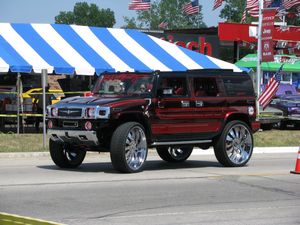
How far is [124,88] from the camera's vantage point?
13062 mm

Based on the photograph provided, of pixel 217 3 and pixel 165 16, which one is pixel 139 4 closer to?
pixel 217 3

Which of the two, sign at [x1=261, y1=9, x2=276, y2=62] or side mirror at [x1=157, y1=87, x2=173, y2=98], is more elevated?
sign at [x1=261, y1=9, x2=276, y2=62]

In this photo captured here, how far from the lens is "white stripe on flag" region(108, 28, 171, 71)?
24948mm

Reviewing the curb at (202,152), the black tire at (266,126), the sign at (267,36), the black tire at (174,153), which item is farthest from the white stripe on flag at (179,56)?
the black tire at (174,153)

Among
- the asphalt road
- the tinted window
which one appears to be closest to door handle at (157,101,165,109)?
the asphalt road

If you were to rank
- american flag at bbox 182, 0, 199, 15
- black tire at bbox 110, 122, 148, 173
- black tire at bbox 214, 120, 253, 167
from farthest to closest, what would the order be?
american flag at bbox 182, 0, 199, 15 → black tire at bbox 214, 120, 253, 167 → black tire at bbox 110, 122, 148, 173

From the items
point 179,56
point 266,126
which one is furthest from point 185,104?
point 179,56

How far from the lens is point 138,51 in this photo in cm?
2586

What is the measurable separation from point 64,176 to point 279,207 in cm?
460

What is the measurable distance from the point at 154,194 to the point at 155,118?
119 inches

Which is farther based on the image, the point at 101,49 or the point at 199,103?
the point at 101,49

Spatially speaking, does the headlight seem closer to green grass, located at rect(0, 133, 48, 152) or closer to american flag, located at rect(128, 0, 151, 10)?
green grass, located at rect(0, 133, 48, 152)

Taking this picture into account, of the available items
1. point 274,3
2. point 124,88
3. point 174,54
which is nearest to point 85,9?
point 274,3

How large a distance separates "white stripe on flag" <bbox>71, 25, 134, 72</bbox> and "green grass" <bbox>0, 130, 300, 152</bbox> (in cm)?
463
